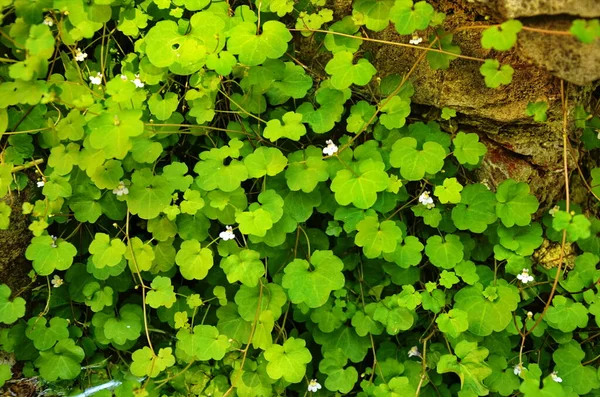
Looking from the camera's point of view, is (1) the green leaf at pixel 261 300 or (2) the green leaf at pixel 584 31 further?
(1) the green leaf at pixel 261 300

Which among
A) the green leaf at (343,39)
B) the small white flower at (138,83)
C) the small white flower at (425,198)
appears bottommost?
the small white flower at (425,198)

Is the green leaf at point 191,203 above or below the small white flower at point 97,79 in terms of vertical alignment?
below

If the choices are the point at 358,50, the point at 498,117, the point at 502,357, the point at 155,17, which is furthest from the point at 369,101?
the point at 502,357

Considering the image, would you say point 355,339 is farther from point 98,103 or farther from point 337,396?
point 98,103

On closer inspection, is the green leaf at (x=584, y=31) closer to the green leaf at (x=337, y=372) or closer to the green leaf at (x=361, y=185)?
the green leaf at (x=361, y=185)

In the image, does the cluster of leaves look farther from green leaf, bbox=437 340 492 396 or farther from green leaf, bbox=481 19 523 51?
green leaf, bbox=481 19 523 51

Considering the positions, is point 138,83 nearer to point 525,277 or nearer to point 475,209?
point 475,209

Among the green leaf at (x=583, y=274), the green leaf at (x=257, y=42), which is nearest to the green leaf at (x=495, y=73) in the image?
the green leaf at (x=257, y=42)
